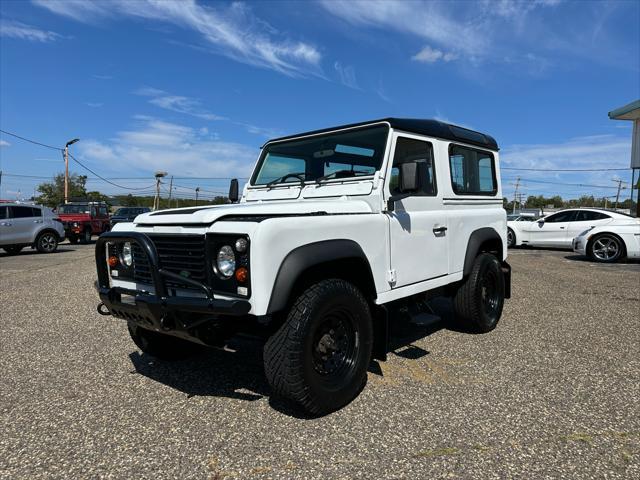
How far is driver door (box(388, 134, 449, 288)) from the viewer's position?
11.9 feet

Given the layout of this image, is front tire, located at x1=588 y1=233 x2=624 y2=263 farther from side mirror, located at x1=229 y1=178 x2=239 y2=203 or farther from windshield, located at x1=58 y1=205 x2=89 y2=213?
windshield, located at x1=58 y1=205 x2=89 y2=213

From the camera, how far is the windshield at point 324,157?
388 cm

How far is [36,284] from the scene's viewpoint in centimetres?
841

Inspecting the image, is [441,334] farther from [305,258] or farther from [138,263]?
[138,263]

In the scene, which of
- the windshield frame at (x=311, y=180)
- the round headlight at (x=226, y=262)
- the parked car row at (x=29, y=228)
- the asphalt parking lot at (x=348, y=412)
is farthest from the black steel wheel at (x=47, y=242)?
the round headlight at (x=226, y=262)

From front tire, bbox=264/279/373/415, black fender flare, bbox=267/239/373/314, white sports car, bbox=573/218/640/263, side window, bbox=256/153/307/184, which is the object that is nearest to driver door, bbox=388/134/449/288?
front tire, bbox=264/279/373/415

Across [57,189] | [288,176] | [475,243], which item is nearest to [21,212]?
[288,176]

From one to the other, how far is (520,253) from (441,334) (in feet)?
32.2

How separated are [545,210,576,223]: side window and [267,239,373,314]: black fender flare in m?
12.7

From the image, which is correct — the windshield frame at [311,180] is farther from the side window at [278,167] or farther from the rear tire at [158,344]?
the rear tire at [158,344]

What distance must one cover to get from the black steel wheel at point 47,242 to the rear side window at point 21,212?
755mm

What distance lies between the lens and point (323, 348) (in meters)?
3.05

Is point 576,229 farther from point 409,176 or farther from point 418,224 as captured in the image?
point 409,176

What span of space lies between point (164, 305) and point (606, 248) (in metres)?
11.9
